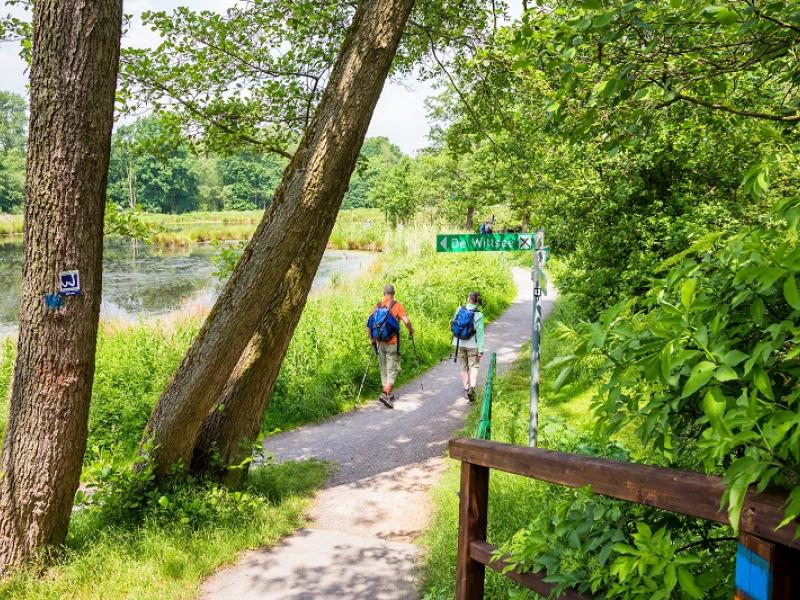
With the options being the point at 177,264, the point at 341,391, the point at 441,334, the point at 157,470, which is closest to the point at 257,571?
the point at 157,470

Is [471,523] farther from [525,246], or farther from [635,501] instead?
[525,246]

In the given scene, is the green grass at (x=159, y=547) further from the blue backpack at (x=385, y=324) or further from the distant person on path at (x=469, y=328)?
the distant person on path at (x=469, y=328)

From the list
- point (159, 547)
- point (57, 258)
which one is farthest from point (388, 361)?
point (57, 258)

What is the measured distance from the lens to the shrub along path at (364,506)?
178 inches

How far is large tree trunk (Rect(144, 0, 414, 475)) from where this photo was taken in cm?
498

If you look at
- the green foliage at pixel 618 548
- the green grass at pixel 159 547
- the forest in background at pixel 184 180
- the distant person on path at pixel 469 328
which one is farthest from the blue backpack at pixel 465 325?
the forest in background at pixel 184 180

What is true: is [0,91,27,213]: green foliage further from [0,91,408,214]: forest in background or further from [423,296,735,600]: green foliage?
[423,296,735,600]: green foliage

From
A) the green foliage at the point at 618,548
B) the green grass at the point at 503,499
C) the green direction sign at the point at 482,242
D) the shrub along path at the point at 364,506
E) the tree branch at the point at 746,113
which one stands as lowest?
the shrub along path at the point at 364,506

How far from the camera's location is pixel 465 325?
30.3 ft

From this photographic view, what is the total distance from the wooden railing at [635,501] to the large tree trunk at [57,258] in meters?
3.01

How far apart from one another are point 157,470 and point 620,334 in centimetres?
469

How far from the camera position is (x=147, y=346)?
927 cm

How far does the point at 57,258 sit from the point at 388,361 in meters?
5.82

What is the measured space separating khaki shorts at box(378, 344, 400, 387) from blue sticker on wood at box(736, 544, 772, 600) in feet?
26.1
